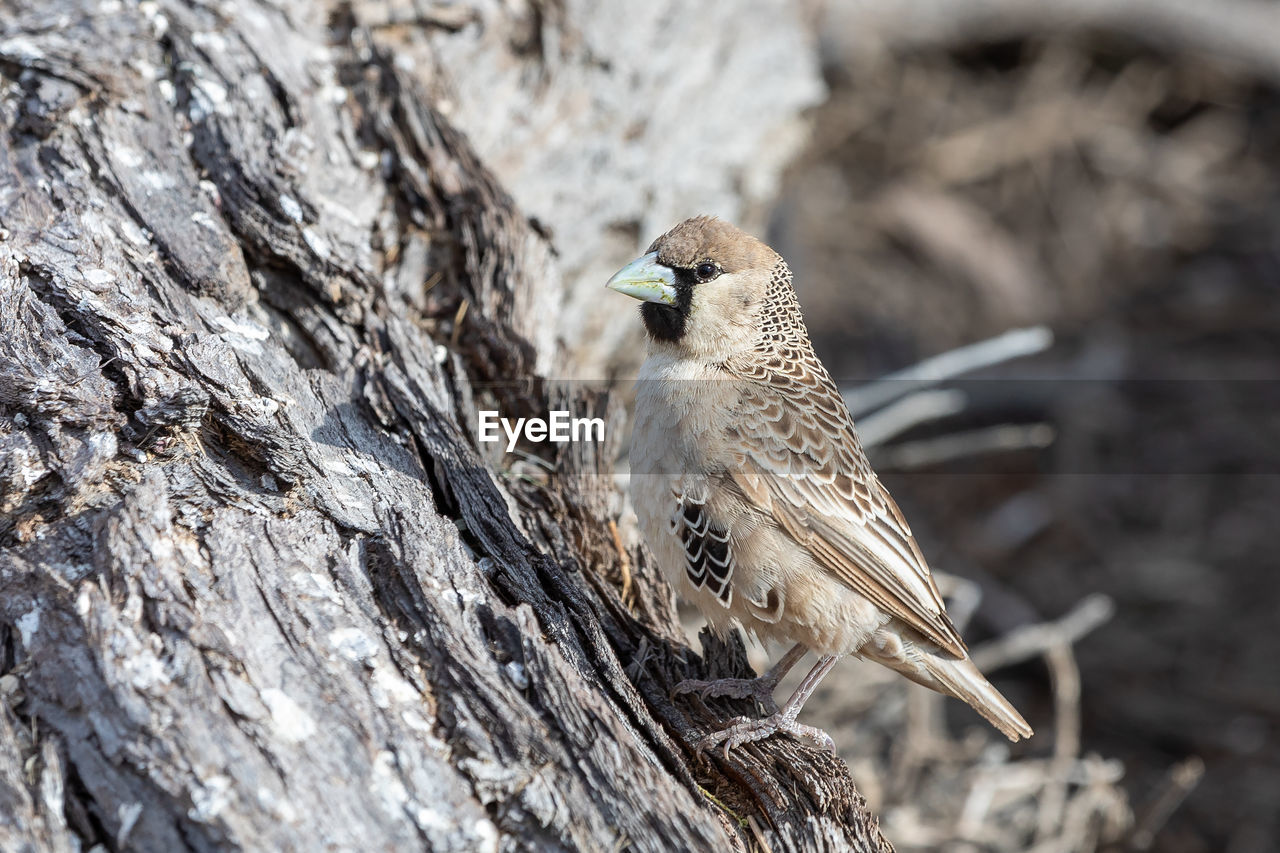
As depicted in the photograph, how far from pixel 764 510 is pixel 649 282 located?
897 mm

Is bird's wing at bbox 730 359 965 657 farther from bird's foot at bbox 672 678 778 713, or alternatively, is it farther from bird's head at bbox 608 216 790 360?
bird's foot at bbox 672 678 778 713

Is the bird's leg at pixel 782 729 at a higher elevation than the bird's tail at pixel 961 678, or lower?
higher

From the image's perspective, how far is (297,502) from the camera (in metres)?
2.83

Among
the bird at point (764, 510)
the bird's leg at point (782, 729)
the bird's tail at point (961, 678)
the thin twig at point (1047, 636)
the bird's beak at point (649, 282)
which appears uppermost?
the bird's beak at point (649, 282)

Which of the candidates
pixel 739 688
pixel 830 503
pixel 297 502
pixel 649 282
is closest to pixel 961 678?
pixel 830 503

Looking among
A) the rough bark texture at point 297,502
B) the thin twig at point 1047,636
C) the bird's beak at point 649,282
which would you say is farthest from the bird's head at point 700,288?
the thin twig at point 1047,636

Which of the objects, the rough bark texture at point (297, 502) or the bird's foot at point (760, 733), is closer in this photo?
the rough bark texture at point (297, 502)

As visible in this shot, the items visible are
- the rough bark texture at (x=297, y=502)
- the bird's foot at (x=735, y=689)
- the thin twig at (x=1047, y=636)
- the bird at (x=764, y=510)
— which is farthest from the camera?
the thin twig at (x=1047, y=636)

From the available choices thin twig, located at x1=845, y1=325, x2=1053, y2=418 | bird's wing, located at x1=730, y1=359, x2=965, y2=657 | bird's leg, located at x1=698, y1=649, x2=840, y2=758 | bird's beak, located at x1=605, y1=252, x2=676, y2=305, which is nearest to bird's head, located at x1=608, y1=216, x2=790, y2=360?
bird's beak, located at x1=605, y1=252, x2=676, y2=305

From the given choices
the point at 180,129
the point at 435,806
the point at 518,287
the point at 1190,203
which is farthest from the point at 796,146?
the point at 435,806

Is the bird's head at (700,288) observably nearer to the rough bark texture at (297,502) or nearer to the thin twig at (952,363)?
the rough bark texture at (297,502)

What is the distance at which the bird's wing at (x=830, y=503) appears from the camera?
11.3ft

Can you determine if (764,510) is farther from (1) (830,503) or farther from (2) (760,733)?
(2) (760,733)

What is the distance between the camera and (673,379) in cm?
371
